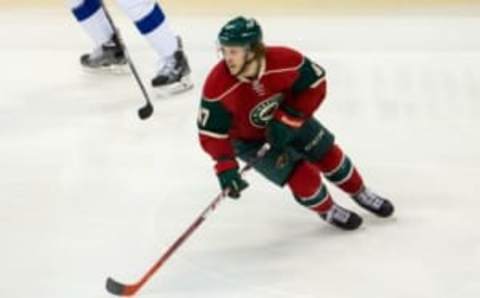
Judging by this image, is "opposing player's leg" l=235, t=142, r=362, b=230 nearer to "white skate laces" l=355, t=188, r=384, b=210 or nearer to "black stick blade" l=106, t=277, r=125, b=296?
"white skate laces" l=355, t=188, r=384, b=210

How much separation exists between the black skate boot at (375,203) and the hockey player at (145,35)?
40.3 inches

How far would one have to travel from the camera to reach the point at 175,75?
2.98m

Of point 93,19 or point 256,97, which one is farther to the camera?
point 93,19

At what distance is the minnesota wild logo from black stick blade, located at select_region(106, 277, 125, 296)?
0.44 metres

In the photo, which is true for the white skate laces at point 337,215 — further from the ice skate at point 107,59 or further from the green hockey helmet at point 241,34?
the ice skate at point 107,59

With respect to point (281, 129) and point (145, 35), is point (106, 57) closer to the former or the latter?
point (145, 35)

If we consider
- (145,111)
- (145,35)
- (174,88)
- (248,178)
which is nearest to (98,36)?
(145,35)

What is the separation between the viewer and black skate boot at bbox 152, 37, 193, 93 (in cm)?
298

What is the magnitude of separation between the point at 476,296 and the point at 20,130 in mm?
1525

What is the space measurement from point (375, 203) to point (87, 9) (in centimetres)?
145

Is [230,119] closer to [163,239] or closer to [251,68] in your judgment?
[251,68]

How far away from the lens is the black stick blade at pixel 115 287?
1.88 metres

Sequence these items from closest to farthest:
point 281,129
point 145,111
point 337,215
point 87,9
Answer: point 281,129 → point 337,215 → point 145,111 → point 87,9

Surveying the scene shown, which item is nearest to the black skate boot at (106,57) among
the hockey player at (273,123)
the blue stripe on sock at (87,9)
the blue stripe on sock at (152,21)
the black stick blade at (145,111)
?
the blue stripe on sock at (87,9)
